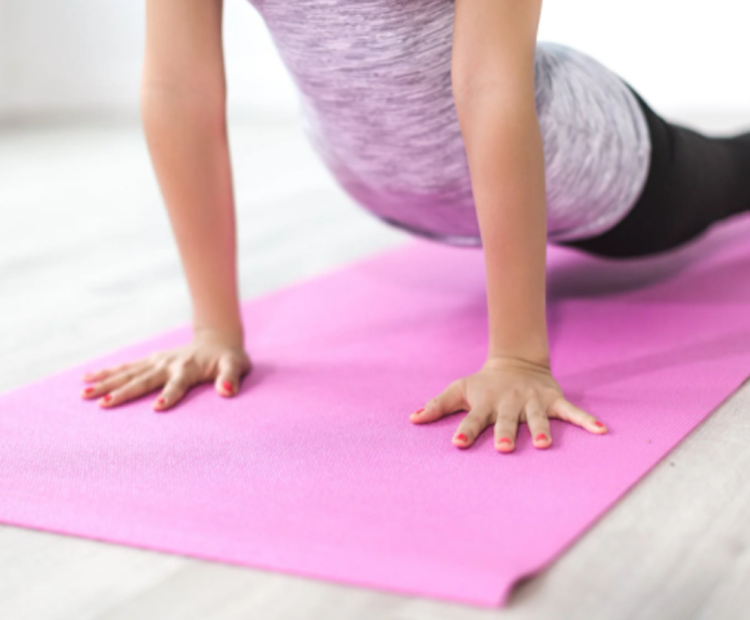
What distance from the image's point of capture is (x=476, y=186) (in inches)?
39.1

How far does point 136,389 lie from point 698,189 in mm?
774

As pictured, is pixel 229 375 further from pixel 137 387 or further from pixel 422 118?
pixel 422 118

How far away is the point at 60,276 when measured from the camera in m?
1.70

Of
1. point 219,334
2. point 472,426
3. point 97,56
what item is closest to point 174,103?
point 219,334

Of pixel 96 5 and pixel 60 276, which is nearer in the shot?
pixel 60 276

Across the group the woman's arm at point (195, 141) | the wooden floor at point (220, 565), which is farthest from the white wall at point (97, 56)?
the woman's arm at point (195, 141)

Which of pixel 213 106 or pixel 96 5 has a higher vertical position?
pixel 213 106

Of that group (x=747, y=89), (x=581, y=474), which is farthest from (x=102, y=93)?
(x=581, y=474)

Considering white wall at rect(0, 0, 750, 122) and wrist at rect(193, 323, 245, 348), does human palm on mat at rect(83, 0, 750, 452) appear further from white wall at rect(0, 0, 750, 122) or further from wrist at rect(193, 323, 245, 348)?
white wall at rect(0, 0, 750, 122)

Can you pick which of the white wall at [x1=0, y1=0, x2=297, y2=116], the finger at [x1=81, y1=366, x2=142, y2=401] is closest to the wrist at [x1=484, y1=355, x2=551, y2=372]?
the finger at [x1=81, y1=366, x2=142, y2=401]

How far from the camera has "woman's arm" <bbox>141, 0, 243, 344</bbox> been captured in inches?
44.1

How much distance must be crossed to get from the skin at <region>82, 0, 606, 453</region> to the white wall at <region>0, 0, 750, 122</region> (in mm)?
2752

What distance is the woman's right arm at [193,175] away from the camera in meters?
1.12

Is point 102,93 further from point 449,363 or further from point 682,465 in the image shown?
point 682,465
